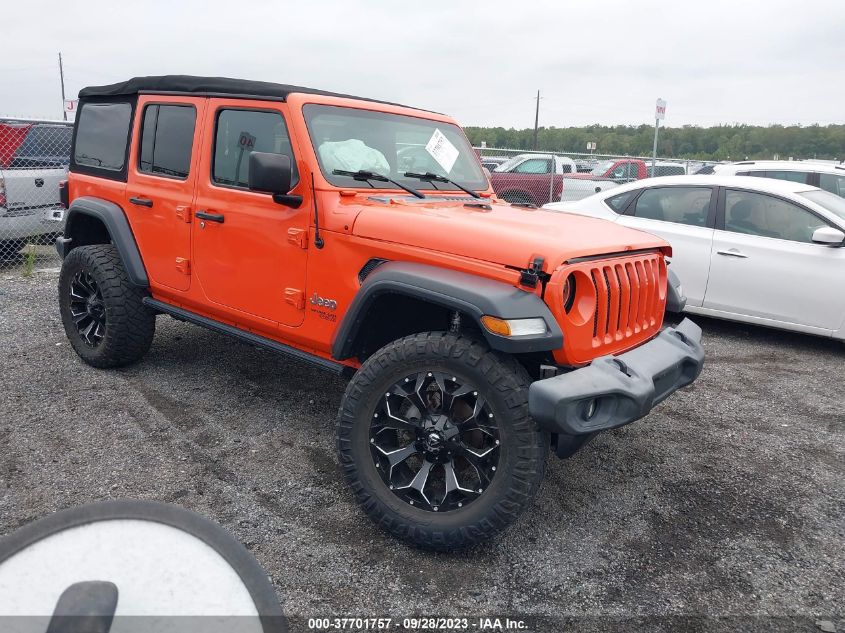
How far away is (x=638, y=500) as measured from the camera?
130 inches

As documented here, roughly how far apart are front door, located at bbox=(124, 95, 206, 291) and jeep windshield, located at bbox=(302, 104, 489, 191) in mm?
902

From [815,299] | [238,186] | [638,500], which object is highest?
[238,186]

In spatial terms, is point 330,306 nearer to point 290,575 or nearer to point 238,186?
point 238,186

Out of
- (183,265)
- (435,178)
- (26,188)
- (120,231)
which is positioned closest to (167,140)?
(120,231)

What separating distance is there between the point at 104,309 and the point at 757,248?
5330mm

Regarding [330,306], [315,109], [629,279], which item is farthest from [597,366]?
[315,109]

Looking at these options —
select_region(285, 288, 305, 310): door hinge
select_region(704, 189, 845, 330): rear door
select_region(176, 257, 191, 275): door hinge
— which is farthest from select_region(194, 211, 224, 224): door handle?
select_region(704, 189, 845, 330): rear door

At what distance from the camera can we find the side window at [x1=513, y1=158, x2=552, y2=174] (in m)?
14.7

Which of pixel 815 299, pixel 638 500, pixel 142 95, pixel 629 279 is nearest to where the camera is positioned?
pixel 629 279

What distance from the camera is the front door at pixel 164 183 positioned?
13.0 feet

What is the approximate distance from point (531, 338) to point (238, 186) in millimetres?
1999

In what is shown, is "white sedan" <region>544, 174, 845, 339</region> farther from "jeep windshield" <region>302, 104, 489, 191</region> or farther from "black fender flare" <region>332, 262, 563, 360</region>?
"black fender flare" <region>332, 262, 563, 360</region>

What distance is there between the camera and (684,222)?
6469 millimetres

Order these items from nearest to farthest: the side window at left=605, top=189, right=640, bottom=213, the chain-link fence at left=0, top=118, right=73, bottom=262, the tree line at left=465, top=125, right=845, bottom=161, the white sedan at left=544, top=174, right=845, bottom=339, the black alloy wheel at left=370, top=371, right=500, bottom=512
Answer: the black alloy wheel at left=370, top=371, right=500, bottom=512 < the white sedan at left=544, top=174, right=845, bottom=339 < the side window at left=605, top=189, right=640, bottom=213 < the chain-link fence at left=0, top=118, right=73, bottom=262 < the tree line at left=465, top=125, right=845, bottom=161
